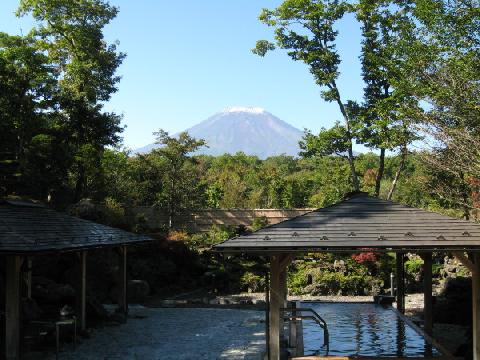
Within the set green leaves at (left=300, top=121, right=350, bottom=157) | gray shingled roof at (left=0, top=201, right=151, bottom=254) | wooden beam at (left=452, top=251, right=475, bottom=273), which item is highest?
green leaves at (left=300, top=121, right=350, bottom=157)

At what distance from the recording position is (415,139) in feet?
82.6

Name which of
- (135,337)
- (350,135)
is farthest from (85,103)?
(135,337)

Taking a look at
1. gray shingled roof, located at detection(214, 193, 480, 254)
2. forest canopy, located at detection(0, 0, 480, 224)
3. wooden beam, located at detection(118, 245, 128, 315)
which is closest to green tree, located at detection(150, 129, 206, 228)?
forest canopy, located at detection(0, 0, 480, 224)

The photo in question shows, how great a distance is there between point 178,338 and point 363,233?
6739mm

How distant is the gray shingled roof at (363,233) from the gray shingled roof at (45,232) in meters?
4.55

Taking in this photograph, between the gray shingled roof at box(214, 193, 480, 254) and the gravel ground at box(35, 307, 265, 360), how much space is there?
3.62m

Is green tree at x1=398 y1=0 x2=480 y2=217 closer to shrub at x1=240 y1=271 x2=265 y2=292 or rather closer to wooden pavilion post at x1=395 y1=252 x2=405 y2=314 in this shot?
wooden pavilion post at x1=395 y1=252 x2=405 y2=314

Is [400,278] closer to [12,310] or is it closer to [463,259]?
[463,259]

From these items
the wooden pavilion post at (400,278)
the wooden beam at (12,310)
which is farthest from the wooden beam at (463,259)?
the wooden beam at (12,310)

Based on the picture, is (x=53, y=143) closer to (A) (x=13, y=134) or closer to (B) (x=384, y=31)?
(A) (x=13, y=134)

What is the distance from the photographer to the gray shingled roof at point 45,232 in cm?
1052

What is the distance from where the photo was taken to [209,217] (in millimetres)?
30953

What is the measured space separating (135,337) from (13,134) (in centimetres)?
1455

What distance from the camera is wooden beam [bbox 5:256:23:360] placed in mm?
10297
